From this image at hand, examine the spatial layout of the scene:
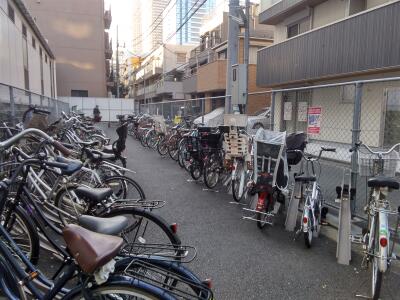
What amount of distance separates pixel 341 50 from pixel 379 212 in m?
8.35

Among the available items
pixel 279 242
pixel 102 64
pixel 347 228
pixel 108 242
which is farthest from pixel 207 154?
pixel 102 64

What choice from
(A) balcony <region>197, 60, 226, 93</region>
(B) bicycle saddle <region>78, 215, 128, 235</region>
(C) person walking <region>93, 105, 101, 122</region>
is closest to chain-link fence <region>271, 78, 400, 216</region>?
(B) bicycle saddle <region>78, 215, 128, 235</region>

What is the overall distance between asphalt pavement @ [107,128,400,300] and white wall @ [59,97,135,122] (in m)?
22.6

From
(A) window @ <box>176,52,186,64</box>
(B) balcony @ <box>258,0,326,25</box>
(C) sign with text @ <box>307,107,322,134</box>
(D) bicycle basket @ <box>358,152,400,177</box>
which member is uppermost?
(A) window @ <box>176,52,186,64</box>

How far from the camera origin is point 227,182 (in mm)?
6156

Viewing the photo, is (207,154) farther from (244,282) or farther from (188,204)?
(244,282)

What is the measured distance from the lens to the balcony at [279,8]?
11997mm

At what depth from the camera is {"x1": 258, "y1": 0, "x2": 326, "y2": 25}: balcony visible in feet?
39.4

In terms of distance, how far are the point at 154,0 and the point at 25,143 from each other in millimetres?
16169

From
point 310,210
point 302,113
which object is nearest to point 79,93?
point 302,113

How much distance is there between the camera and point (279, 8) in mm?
13094

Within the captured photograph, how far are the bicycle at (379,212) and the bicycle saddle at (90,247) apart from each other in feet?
7.22

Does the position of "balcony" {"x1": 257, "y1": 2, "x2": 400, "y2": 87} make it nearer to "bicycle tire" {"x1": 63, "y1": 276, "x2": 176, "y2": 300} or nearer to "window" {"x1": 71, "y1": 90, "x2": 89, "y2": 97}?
"bicycle tire" {"x1": 63, "y1": 276, "x2": 176, "y2": 300}

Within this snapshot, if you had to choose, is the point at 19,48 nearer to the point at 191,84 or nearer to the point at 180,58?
the point at 191,84
